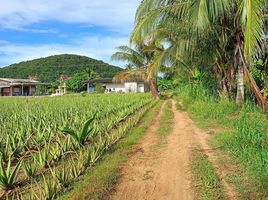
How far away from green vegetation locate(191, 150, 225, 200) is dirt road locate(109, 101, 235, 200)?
0.11 m

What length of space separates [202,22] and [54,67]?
92.3 metres

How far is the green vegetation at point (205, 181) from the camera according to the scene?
5184mm

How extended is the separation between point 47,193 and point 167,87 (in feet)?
189

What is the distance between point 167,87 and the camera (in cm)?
6194

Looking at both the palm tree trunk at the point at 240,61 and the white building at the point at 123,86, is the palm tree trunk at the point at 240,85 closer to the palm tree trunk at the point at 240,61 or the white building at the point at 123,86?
the palm tree trunk at the point at 240,61

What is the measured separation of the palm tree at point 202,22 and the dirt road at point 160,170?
3512 mm

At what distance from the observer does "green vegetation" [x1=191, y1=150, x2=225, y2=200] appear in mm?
5184

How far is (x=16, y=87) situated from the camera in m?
66.3

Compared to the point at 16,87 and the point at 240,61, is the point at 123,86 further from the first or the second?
the point at 240,61

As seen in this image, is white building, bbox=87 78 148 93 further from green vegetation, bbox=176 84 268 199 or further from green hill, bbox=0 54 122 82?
green vegetation, bbox=176 84 268 199

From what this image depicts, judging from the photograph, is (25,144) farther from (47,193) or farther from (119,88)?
(119,88)

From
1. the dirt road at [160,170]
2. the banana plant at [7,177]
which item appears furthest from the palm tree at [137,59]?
the banana plant at [7,177]

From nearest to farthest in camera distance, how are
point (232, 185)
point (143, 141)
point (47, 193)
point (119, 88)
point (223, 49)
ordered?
point (47, 193), point (232, 185), point (143, 141), point (223, 49), point (119, 88)

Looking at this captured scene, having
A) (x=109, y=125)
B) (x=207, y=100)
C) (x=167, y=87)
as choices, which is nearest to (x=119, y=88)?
(x=167, y=87)
